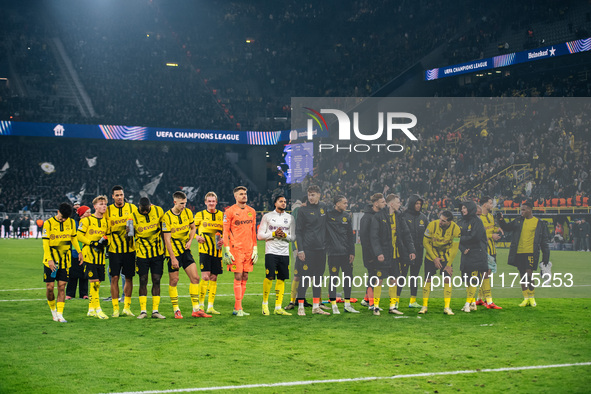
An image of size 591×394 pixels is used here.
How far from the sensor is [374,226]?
11930mm

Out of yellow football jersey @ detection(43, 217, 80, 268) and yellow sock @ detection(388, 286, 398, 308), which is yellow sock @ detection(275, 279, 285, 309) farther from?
yellow football jersey @ detection(43, 217, 80, 268)

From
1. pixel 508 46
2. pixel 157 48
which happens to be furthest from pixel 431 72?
pixel 157 48

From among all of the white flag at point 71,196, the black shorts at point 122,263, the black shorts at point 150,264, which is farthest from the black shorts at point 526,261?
the white flag at point 71,196

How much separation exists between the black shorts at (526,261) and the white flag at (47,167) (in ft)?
134

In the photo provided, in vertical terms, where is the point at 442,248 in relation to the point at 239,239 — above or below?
below

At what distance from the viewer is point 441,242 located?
40.1 ft

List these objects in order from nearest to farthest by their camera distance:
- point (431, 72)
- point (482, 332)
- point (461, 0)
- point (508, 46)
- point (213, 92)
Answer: point (482, 332)
point (508, 46)
point (431, 72)
point (461, 0)
point (213, 92)

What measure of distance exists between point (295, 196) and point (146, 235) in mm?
28901

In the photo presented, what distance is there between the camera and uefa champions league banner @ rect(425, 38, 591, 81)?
35.8 metres

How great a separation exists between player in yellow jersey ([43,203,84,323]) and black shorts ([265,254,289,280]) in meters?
3.44

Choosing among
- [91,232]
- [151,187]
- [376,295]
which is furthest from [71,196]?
[376,295]

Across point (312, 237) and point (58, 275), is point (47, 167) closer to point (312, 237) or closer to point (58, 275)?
point (58, 275)

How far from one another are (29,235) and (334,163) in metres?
20.5

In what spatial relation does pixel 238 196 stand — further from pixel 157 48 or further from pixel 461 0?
pixel 157 48
